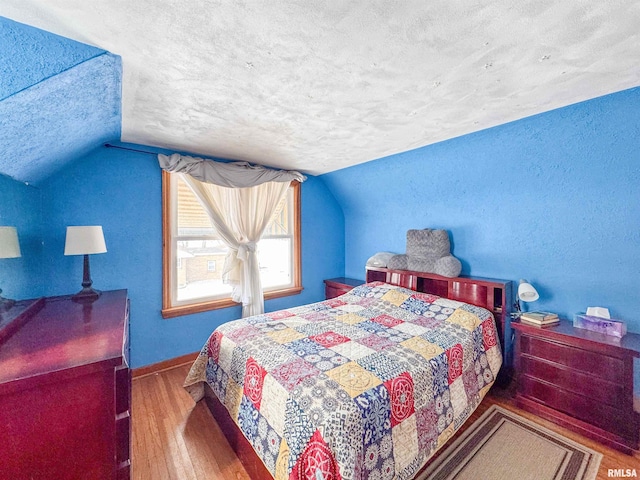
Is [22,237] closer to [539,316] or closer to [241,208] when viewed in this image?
[241,208]

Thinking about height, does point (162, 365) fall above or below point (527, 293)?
below

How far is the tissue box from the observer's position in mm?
1780

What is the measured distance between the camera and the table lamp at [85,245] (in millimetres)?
1932

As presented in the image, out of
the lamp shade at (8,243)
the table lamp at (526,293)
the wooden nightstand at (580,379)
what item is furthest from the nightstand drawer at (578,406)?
the lamp shade at (8,243)

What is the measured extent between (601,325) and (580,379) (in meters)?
0.41

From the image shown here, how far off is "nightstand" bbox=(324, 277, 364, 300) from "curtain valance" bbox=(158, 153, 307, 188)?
1.56 metres

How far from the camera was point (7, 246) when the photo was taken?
1.43 m

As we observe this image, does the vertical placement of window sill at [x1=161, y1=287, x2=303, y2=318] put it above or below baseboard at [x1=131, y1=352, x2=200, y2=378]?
above

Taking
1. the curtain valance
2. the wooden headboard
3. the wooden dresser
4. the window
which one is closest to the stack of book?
the wooden headboard

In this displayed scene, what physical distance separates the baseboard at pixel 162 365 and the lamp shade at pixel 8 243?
1.56 meters

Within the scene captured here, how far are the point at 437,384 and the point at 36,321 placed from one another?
93.2 inches

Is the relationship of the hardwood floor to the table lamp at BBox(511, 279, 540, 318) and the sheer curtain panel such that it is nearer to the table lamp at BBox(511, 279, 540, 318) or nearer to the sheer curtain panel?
the table lamp at BBox(511, 279, 540, 318)
